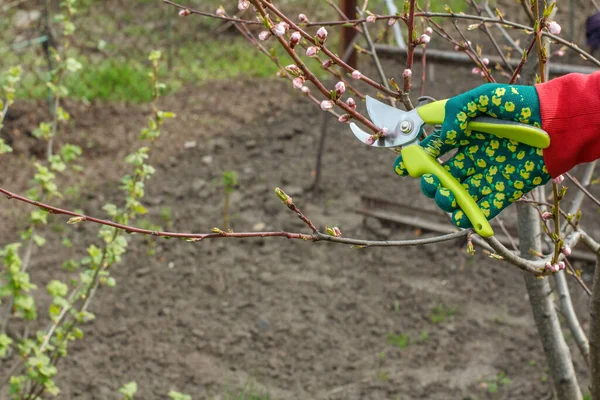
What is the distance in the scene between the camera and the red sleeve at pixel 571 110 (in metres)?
1.57

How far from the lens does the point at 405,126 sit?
165 cm

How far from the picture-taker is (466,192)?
1.70 meters

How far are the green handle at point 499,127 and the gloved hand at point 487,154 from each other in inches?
0.6

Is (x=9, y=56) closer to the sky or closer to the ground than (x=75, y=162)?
closer to the sky

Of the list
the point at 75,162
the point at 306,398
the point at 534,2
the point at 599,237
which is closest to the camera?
the point at 534,2

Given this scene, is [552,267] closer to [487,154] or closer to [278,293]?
[487,154]

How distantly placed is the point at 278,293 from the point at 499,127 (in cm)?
233

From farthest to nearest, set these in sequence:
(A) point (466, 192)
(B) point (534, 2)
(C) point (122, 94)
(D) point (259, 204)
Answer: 1. (C) point (122, 94)
2. (D) point (259, 204)
3. (A) point (466, 192)
4. (B) point (534, 2)

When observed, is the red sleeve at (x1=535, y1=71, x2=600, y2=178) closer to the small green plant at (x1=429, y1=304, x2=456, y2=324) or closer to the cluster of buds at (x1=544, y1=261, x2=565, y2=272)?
the cluster of buds at (x1=544, y1=261, x2=565, y2=272)

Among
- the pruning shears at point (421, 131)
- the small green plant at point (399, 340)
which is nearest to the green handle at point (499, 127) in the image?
the pruning shears at point (421, 131)

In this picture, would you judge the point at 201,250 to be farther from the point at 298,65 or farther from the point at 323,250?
the point at 298,65

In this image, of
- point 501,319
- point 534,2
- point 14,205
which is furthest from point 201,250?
point 534,2

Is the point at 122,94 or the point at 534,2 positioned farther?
the point at 122,94

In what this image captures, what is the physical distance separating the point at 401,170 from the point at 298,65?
369 millimetres
